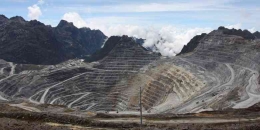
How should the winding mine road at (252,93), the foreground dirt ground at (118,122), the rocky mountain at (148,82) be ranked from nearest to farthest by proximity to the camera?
the foreground dirt ground at (118,122)
the winding mine road at (252,93)
the rocky mountain at (148,82)

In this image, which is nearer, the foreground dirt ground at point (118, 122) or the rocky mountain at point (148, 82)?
the foreground dirt ground at point (118, 122)

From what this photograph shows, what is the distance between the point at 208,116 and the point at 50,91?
385ft

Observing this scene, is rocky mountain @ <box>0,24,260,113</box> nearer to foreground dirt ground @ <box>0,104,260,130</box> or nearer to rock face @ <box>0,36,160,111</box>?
rock face @ <box>0,36,160,111</box>

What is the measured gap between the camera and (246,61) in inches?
6403

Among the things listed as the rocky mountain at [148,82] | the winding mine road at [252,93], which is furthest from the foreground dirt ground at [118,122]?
the rocky mountain at [148,82]

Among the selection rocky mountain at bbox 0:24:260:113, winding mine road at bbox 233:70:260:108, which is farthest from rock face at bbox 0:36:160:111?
winding mine road at bbox 233:70:260:108

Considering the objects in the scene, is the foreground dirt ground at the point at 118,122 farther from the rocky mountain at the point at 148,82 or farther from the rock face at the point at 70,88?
the rock face at the point at 70,88

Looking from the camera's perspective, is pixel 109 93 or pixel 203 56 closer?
pixel 109 93

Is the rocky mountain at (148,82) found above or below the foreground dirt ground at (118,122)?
above

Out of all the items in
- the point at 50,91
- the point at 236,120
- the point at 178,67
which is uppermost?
the point at 178,67

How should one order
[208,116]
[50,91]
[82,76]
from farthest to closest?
1. [82,76]
2. [50,91]
3. [208,116]

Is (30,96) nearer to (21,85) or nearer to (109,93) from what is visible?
(21,85)

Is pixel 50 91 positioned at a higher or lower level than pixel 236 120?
higher

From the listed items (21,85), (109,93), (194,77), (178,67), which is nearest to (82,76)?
(109,93)
